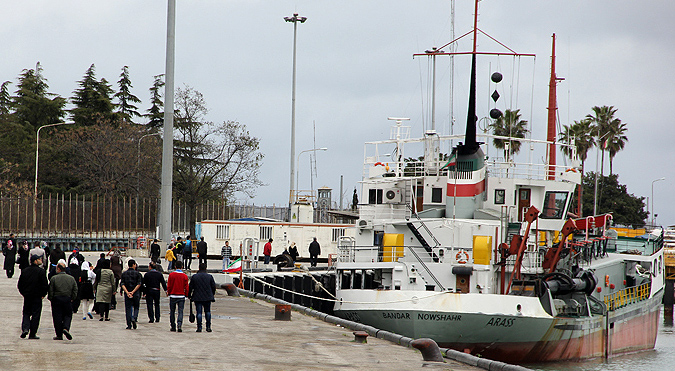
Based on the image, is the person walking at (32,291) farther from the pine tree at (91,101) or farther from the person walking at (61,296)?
the pine tree at (91,101)

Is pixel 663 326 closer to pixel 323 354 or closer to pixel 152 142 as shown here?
pixel 323 354

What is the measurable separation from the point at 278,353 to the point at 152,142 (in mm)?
56531

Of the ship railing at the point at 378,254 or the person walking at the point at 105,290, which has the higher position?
the ship railing at the point at 378,254

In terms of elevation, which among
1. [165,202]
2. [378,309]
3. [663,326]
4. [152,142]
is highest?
[152,142]

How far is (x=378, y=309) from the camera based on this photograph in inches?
926

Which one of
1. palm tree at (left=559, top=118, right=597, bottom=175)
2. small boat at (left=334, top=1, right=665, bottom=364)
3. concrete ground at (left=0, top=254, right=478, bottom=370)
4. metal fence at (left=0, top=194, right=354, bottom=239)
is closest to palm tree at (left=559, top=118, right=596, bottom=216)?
palm tree at (left=559, top=118, right=597, bottom=175)

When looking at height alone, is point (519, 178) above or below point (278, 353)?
above

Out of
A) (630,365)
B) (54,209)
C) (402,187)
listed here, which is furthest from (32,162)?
(630,365)

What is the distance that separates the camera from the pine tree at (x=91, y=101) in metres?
77.8

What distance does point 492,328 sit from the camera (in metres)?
22.5

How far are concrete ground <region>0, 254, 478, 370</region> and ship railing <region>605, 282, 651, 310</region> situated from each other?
41.8 feet

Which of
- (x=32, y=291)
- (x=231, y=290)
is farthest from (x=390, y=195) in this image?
(x=32, y=291)

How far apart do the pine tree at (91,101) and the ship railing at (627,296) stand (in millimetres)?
57915

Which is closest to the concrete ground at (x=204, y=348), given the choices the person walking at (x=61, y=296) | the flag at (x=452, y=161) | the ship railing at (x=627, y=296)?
the person walking at (x=61, y=296)
